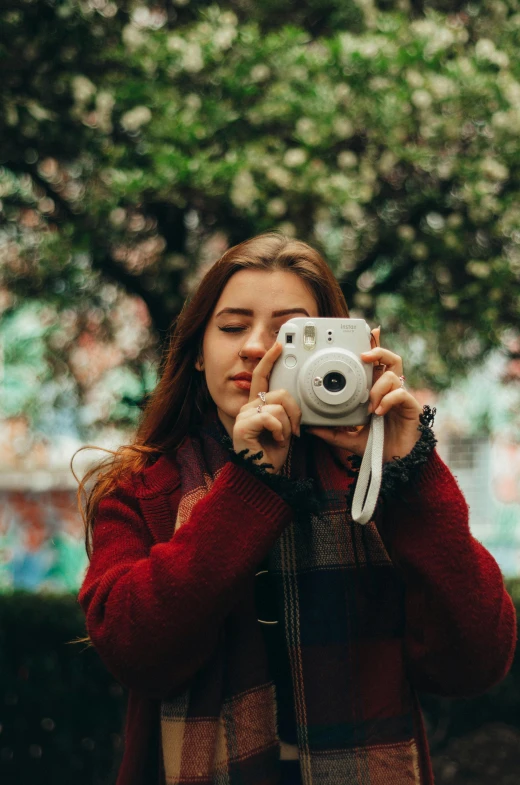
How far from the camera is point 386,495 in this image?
148cm

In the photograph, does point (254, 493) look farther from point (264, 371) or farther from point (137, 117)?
point (137, 117)

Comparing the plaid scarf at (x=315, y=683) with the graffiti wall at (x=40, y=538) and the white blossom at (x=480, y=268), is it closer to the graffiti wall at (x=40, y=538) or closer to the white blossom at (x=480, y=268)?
the white blossom at (x=480, y=268)

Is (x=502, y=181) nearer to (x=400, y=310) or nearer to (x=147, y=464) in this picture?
(x=400, y=310)

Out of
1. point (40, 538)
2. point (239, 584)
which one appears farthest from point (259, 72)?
point (40, 538)

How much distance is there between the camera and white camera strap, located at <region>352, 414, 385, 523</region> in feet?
4.83

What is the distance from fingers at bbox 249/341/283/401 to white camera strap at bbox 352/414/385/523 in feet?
0.69

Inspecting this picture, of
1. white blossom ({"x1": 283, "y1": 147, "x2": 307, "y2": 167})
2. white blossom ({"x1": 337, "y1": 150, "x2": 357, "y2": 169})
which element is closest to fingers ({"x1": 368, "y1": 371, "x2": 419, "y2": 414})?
white blossom ({"x1": 283, "y1": 147, "x2": 307, "y2": 167})

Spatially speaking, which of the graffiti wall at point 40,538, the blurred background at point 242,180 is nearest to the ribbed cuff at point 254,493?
the blurred background at point 242,180

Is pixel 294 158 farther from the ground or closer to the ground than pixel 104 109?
closer to the ground

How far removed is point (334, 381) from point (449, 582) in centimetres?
41

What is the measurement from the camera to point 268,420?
4.91 feet

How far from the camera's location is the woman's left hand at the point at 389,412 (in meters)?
1.53

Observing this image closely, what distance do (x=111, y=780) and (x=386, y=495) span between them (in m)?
3.66

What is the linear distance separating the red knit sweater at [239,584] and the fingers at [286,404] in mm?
124
